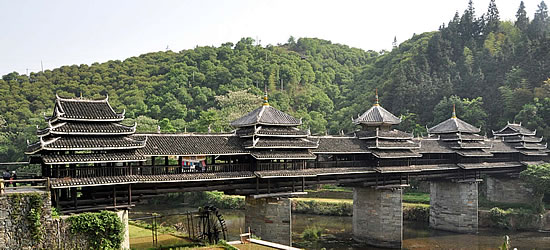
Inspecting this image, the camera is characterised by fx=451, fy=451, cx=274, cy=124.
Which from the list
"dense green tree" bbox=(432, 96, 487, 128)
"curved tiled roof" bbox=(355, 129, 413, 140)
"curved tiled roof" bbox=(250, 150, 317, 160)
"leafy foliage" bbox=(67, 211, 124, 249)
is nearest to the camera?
"leafy foliage" bbox=(67, 211, 124, 249)

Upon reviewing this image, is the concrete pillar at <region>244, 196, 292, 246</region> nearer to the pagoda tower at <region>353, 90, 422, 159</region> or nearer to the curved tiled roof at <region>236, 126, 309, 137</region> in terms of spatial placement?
the curved tiled roof at <region>236, 126, 309, 137</region>

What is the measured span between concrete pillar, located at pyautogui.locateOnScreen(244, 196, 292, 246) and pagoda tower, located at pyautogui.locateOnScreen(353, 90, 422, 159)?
346 inches

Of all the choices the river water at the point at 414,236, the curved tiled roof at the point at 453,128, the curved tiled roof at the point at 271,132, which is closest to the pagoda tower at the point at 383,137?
the curved tiled roof at the point at 453,128

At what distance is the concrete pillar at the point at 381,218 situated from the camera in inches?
1305

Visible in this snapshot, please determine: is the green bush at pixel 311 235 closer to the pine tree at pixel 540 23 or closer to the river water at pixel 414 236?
the river water at pixel 414 236

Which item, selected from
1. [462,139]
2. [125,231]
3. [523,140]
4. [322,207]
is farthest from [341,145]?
[523,140]

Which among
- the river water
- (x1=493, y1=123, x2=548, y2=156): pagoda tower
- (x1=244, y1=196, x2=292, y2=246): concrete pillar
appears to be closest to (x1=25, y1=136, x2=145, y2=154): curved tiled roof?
(x1=244, y1=196, x2=292, y2=246): concrete pillar

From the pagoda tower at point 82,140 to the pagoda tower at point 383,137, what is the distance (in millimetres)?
18027

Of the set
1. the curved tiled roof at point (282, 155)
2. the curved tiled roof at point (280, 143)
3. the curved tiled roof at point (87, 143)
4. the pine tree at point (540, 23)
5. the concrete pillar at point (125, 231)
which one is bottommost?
the concrete pillar at point (125, 231)

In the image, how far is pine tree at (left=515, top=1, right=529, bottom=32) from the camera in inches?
3236

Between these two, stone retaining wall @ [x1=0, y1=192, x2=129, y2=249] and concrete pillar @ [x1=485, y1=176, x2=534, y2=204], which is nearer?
stone retaining wall @ [x1=0, y1=192, x2=129, y2=249]

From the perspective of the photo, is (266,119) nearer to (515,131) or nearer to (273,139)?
(273,139)

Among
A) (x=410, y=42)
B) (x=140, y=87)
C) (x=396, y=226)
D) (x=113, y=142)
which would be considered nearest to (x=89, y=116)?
(x=113, y=142)

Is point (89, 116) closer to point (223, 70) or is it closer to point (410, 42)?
point (223, 70)
